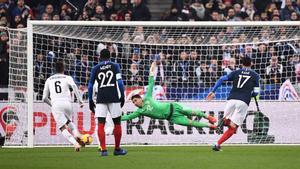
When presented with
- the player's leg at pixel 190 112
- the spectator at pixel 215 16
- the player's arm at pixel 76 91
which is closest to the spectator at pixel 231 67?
the player's leg at pixel 190 112

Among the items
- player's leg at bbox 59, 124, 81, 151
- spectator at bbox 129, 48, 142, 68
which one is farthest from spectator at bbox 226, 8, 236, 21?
player's leg at bbox 59, 124, 81, 151

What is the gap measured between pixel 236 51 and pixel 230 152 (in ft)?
15.0

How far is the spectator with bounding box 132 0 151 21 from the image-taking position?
25.6m

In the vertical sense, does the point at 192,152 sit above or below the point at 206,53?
below

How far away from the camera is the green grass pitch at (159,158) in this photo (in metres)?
Result: 14.5

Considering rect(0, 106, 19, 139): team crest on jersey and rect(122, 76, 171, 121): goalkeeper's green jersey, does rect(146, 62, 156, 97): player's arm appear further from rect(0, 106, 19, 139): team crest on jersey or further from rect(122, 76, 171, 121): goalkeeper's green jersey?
rect(0, 106, 19, 139): team crest on jersey

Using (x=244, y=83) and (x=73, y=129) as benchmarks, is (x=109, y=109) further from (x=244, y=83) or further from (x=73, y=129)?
(x=244, y=83)

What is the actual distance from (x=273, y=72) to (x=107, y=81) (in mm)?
6208

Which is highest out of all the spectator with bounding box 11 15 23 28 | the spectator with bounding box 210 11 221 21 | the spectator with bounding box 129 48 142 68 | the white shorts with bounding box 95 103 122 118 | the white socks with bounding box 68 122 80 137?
the spectator with bounding box 210 11 221 21

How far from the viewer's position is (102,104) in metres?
16.7

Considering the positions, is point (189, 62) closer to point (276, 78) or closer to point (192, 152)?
point (276, 78)

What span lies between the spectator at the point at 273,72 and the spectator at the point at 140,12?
5323 mm

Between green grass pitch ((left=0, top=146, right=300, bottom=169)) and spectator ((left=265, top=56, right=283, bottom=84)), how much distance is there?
8.96 ft

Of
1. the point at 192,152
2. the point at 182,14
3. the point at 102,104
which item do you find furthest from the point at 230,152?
the point at 182,14
